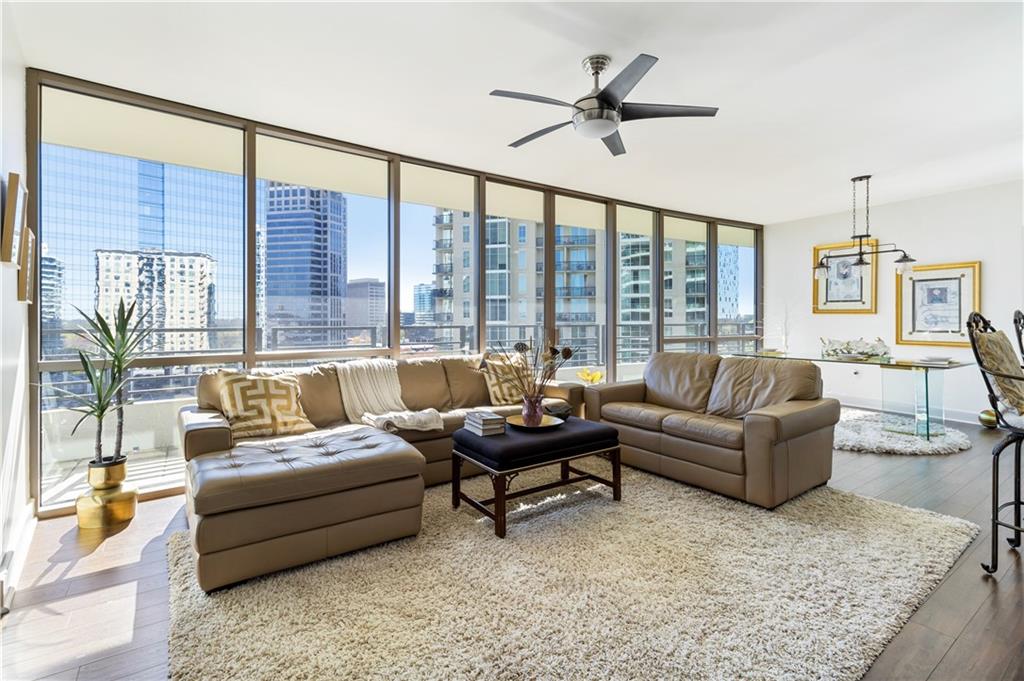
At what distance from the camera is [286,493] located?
2.28 m

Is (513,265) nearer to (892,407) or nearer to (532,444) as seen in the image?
(532,444)

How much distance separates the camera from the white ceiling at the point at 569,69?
7.90 ft

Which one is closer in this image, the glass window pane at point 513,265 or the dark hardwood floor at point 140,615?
the dark hardwood floor at point 140,615

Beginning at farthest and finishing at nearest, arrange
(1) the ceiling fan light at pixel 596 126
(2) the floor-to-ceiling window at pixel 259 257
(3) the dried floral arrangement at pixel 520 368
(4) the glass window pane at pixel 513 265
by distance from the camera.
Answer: (4) the glass window pane at pixel 513 265, (3) the dried floral arrangement at pixel 520 368, (2) the floor-to-ceiling window at pixel 259 257, (1) the ceiling fan light at pixel 596 126

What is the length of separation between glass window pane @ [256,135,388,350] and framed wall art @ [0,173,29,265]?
5.06 feet

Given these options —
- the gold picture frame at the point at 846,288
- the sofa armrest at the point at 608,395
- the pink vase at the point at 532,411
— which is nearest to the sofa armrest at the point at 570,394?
the sofa armrest at the point at 608,395

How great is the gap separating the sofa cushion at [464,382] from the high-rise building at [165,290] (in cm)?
184

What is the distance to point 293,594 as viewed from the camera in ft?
7.06

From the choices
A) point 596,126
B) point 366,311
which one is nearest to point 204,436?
point 366,311

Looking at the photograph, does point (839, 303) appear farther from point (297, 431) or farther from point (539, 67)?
point (297, 431)

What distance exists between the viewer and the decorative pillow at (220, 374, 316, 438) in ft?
10.2

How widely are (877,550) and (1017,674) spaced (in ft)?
2.86

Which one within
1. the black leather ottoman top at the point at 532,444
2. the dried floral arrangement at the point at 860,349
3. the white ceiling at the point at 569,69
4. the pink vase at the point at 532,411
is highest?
the white ceiling at the point at 569,69

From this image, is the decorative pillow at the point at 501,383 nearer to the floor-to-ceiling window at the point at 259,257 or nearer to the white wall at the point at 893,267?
the floor-to-ceiling window at the point at 259,257
